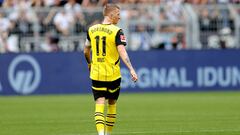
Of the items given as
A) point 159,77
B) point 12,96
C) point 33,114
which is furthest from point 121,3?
point 33,114

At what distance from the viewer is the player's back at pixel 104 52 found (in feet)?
42.1

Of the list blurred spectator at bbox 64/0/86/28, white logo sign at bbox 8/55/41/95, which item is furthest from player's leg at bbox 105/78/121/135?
blurred spectator at bbox 64/0/86/28

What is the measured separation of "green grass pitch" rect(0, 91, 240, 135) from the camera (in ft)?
49.6

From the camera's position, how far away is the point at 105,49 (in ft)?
42.3

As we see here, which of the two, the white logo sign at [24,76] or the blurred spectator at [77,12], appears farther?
the blurred spectator at [77,12]

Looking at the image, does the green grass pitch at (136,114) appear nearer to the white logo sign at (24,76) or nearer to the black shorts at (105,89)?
the white logo sign at (24,76)

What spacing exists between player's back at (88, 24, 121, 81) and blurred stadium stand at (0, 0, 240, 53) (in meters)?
14.3

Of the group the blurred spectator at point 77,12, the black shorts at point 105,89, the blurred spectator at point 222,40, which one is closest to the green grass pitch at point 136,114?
the black shorts at point 105,89

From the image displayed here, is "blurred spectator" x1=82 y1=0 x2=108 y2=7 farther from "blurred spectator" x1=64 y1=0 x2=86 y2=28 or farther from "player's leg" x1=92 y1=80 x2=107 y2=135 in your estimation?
"player's leg" x1=92 y1=80 x2=107 y2=135

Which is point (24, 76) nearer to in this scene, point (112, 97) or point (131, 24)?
point (131, 24)

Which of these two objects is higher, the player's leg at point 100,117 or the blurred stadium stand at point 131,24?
the blurred stadium stand at point 131,24

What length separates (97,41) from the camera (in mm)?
12898

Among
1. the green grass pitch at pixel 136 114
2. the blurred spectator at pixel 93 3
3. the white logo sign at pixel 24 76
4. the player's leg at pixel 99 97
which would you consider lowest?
the green grass pitch at pixel 136 114

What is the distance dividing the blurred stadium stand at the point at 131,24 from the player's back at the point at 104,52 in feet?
47.0
